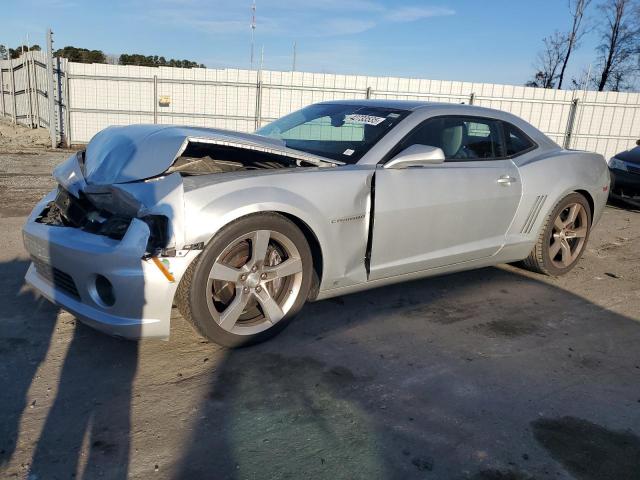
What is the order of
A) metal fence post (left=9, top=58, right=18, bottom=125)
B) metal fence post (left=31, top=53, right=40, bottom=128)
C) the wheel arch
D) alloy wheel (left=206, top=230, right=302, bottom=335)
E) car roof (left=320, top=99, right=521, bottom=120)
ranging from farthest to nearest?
metal fence post (left=9, top=58, right=18, bottom=125)
metal fence post (left=31, top=53, right=40, bottom=128)
car roof (left=320, top=99, right=521, bottom=120)
the wheel arch
alloy wheel (left=206, top=230, right=302, bottom=335)

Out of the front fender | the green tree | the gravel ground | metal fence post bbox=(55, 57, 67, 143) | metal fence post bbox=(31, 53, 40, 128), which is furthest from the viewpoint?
the green tree

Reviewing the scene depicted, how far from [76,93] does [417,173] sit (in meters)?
13.2

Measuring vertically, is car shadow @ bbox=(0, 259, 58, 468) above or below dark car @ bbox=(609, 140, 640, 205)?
below

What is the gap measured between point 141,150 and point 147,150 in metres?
0.05

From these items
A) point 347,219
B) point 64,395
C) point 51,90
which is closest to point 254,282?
point 347,219

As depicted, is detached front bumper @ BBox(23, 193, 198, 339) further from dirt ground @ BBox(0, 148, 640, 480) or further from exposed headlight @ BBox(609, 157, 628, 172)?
exposed headlight @ BBox(609, 157, 628, 172)

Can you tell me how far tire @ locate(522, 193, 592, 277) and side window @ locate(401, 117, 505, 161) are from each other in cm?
86

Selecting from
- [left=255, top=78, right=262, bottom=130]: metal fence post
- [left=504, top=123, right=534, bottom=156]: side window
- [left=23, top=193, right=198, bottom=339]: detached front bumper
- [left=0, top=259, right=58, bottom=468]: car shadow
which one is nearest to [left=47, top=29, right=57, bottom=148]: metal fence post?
[left=255, top=78, right=262, bottom=130]: metal fence post

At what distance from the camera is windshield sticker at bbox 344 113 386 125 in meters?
3.84

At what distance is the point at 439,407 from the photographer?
104 inches

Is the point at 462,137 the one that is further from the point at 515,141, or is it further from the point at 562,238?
the point at 562,238

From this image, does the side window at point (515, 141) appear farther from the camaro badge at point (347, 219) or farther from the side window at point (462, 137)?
the camaro badge at point (347, 219)

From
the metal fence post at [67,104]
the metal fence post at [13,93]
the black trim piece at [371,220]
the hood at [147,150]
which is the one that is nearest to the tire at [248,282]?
the black trim piece at [371,220]

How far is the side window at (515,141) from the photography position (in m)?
4.41
